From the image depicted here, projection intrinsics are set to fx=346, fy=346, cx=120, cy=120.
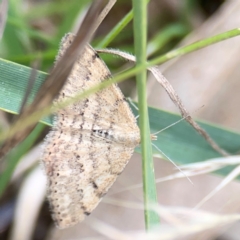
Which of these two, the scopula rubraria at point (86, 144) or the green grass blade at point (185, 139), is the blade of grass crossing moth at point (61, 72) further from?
the green grass blade at point (185, 139)

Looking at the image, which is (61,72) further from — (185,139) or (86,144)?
(185,139)

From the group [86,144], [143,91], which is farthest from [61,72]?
[86,144]

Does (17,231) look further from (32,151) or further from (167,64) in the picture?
(167,64)

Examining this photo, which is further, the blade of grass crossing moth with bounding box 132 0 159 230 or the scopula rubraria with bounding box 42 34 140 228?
the scopula rubraria with bounding box 42 34 140 228

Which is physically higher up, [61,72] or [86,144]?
[86,144]

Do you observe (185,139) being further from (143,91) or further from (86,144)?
(143,91)

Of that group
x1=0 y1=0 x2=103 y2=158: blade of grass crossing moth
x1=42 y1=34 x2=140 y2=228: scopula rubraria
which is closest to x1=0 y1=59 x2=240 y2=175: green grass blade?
x1=42 y1=34 x2=140 y2=228: scopula rubraria

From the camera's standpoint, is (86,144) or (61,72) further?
(86,144)

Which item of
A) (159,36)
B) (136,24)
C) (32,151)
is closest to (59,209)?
(32,151)

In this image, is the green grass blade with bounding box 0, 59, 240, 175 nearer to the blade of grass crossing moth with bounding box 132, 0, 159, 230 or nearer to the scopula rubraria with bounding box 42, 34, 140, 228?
the scopula rubraria with bounding box 42, 34, 140, 228
